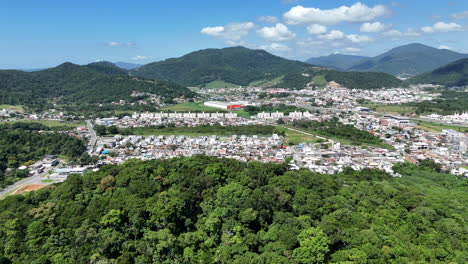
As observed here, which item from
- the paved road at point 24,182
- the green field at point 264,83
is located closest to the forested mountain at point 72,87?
the green field at point 264,83

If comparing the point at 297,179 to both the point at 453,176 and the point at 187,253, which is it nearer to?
the point at 187,253

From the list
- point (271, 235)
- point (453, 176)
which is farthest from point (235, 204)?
point (453, 176)

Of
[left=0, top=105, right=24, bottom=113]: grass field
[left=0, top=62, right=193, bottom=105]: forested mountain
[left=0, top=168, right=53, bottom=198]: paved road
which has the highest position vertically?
[left=0, top=62, right=193, bottom=105]: forested mountain

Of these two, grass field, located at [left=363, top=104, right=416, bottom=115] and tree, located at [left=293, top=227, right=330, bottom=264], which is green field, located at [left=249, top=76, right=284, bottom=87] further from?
tree, located at [left=293, top=227, right=330, bottom=264]

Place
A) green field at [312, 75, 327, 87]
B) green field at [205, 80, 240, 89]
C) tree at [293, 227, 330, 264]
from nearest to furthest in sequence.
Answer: tree at [293, 227, 330, 264], green field at [312, 75, 327, 87], green field at [205, 80, 240, 89]

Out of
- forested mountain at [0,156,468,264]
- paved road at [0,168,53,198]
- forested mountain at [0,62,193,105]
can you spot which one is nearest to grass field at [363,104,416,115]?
forested mountain at [0,156,468,264]

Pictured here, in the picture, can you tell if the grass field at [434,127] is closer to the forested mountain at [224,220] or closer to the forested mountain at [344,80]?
the forested mountain at [224,220]
